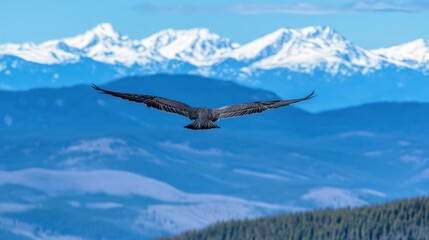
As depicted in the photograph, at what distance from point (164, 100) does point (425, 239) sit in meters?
175

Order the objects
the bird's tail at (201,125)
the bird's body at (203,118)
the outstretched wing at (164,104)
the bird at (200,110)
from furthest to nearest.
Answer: the outstretched wing at (164,104), the bird at (200,110), the bird's body at (203,118), the bird's tail at (201,125)

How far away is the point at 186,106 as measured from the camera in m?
26.2

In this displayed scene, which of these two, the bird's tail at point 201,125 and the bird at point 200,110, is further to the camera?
the bird at point 200,110

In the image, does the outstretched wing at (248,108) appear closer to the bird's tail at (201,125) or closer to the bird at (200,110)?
the bird at (200,110)

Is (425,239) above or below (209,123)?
above

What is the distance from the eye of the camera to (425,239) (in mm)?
198750

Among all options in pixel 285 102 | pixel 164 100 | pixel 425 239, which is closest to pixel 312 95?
pixel 285 102

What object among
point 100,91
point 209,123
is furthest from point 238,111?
point 100,91

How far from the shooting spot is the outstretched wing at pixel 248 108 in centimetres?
2610

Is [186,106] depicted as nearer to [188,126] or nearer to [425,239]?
[188,126]

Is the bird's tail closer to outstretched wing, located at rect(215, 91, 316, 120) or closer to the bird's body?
the bird's body

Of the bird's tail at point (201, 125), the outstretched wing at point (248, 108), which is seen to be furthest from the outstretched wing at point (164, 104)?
the outstretched wing at point (248, 108)

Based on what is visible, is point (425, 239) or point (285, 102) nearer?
point (285, 102)

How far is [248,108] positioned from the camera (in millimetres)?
26438
